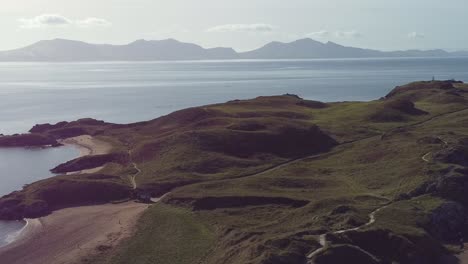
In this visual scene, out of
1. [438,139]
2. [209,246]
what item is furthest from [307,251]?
[438,139]

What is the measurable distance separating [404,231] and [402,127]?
4896 centimetres

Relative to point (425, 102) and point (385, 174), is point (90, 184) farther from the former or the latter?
point (425, 102)

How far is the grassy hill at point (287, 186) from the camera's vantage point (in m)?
52.7

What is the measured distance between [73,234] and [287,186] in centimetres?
2456

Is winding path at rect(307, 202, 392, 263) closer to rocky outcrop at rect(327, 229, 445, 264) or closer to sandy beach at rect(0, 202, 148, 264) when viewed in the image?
rocky outcrop at rect(327, 229, 445, 264)

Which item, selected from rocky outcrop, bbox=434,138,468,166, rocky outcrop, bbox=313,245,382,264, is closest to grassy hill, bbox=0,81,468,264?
rocky outcrop, bbox=313,245,382,264

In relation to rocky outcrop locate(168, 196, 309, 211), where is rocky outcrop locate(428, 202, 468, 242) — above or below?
below

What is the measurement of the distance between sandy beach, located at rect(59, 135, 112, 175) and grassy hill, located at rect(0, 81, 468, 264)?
2.31 m

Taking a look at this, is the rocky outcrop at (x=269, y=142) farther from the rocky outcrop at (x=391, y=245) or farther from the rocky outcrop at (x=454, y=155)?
the rocky outcrop at (x=391, y=245)

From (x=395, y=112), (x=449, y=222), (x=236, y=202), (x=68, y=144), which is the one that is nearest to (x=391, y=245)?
(x=449, y=222)

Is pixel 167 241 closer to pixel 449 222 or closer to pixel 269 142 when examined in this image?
pixel 449 222

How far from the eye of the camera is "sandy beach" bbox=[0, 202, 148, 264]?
5675 cm

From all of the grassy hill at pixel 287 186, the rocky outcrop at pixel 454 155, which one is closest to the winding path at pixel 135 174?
the grassy hill at pixel 287 186

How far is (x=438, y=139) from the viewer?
273 feet
